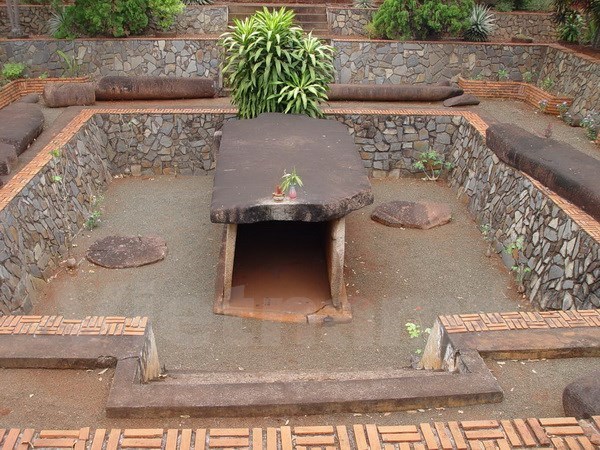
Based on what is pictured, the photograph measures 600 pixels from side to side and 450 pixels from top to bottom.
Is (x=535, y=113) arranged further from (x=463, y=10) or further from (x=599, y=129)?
(x=463, y=10)

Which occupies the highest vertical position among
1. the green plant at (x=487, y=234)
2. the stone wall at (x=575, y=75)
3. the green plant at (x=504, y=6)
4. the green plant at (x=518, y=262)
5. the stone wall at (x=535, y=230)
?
the green plant at (x=504, y=6)

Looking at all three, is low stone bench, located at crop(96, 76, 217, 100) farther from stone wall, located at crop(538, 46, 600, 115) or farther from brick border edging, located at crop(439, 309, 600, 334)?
brick border edging, located at crop(439, 309, 600, 334)

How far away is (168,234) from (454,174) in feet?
16.4

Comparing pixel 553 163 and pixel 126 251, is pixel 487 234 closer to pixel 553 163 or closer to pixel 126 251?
pixel 553 163

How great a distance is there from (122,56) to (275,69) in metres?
4.90

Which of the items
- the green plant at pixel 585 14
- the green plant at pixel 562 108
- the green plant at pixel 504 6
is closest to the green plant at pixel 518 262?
the green plant at pixel 562 108

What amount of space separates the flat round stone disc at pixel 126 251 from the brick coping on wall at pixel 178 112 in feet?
3.98

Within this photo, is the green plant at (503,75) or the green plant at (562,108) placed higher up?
the green plant at (503,75)

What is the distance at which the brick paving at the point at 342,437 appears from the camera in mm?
3236

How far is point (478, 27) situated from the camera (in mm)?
13102

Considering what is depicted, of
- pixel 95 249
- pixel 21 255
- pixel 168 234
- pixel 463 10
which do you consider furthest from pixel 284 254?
pixel 463 10

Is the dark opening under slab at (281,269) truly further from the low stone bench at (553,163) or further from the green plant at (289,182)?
the low stone bench at (553,163)

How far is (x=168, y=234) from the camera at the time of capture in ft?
26.9

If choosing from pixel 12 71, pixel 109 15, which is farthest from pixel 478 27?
pixel 12 71
